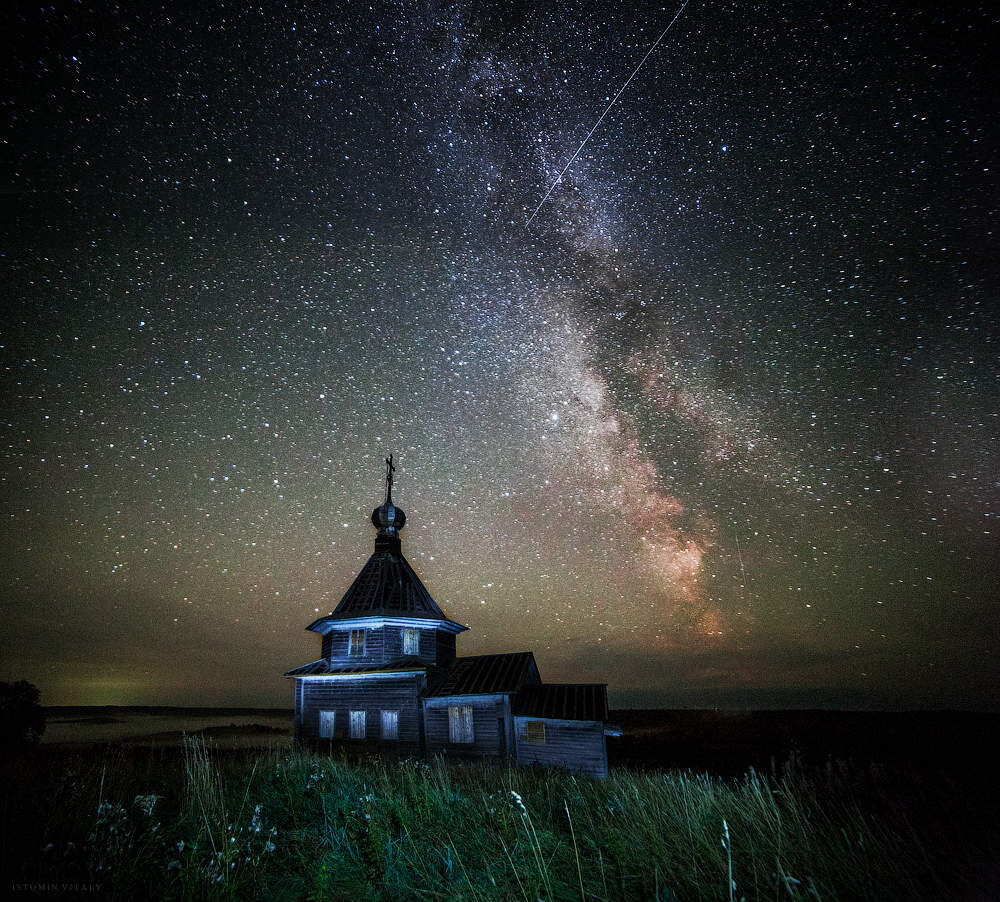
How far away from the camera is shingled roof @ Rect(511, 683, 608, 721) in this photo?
1716cm

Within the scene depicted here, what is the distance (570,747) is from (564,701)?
5.29 feet

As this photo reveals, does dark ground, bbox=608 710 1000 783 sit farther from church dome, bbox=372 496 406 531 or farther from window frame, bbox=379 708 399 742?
church dome, bbox=372 496 406 531

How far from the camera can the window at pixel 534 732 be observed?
1783 centimetres

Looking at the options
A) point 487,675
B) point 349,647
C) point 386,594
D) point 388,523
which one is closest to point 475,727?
point 487,675

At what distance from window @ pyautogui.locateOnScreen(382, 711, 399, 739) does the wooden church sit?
0.13 feet

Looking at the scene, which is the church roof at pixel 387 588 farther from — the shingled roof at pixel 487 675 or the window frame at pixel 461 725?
the window frame at pixel 461 725

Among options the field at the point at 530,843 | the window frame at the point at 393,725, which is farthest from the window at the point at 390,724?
the field at the point at 530,843

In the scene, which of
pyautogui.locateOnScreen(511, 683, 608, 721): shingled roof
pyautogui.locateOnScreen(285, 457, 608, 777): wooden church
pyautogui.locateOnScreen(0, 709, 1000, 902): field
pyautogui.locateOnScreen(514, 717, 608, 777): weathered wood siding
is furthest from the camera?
pyautogui.locateOnScreen(285, 457, 608, 777): wooden church

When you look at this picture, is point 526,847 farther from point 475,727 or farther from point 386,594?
point 386,594

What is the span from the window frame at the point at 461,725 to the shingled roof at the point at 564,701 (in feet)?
6.96

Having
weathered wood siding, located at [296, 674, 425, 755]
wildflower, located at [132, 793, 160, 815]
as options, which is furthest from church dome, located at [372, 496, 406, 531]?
wildflower, located at [132, 793, 160, 815]

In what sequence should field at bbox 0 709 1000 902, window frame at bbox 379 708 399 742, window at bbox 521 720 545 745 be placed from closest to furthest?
field at bbox 0 709 1000 902 < window at bbox 521 720 545 745 < window frame at bbox 379 708 399 742

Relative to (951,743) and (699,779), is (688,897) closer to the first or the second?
(699,779)

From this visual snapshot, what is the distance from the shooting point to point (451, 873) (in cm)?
446
